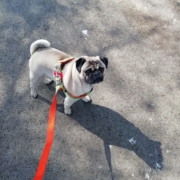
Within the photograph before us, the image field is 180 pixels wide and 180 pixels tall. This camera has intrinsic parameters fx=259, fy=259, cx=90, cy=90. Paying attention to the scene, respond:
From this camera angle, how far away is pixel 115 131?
374cm

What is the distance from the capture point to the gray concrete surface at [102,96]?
3.49 meters

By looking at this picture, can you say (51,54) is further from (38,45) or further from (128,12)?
(128,12)

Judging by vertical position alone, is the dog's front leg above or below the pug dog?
below

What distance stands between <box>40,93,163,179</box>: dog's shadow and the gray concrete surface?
1 cm

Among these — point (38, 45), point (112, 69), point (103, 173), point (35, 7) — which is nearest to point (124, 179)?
point (103, 173)

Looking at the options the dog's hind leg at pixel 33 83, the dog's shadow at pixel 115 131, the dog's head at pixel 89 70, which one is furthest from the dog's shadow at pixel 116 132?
the dog's head at pixel 89 70

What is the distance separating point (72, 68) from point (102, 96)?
1032 mm

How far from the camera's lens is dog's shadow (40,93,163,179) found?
360 centimetres

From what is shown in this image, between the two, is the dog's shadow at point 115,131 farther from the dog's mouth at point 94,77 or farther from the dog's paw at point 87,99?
the dog's mouth at point 94,77

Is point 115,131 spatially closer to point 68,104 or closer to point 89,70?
point 68,104

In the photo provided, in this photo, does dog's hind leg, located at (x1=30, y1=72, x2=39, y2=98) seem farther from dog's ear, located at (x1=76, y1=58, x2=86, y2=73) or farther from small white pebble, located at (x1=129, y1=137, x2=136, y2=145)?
small white pebble, located at (x1=129, y1=137, x2=136, y2=145)

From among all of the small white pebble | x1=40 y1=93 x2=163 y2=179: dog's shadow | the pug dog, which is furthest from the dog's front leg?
the small white pebble

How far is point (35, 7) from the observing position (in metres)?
4.88

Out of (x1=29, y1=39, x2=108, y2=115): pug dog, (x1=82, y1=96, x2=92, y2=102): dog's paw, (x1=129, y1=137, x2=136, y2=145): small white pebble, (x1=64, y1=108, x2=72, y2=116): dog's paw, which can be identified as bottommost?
(x1=64, y1=108, x2=72, y2=116): dog's paw
